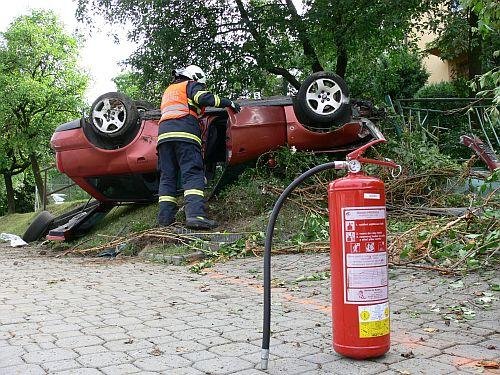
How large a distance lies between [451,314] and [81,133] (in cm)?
647

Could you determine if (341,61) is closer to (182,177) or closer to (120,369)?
(182,177)

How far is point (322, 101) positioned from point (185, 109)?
2.03 metres

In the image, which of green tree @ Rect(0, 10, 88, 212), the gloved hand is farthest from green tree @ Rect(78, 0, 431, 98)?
green tree @ Rect(0, 10, 88, 212)

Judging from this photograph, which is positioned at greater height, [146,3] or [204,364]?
[146,3]

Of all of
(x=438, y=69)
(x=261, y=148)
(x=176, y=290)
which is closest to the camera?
(x=176, y=290)

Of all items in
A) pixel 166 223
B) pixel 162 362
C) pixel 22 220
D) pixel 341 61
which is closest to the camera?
pixel 162 362

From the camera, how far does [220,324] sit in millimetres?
3740

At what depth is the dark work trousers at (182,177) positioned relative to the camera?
7.35 metres

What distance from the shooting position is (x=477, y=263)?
4.81 metres

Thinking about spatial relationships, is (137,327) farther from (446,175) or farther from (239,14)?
(239,14)

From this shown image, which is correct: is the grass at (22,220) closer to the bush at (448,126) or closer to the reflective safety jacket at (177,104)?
the reflective safety jacket at (177,104)

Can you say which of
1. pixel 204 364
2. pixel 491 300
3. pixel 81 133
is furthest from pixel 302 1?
pixel 204 364

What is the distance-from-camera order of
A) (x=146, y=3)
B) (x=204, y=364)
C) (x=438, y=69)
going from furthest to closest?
(x=438, y=69) < (x=146, y=3) < (x=204, y=364)

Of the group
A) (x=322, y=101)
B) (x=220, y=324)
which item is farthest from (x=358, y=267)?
(x=322, y=101)
